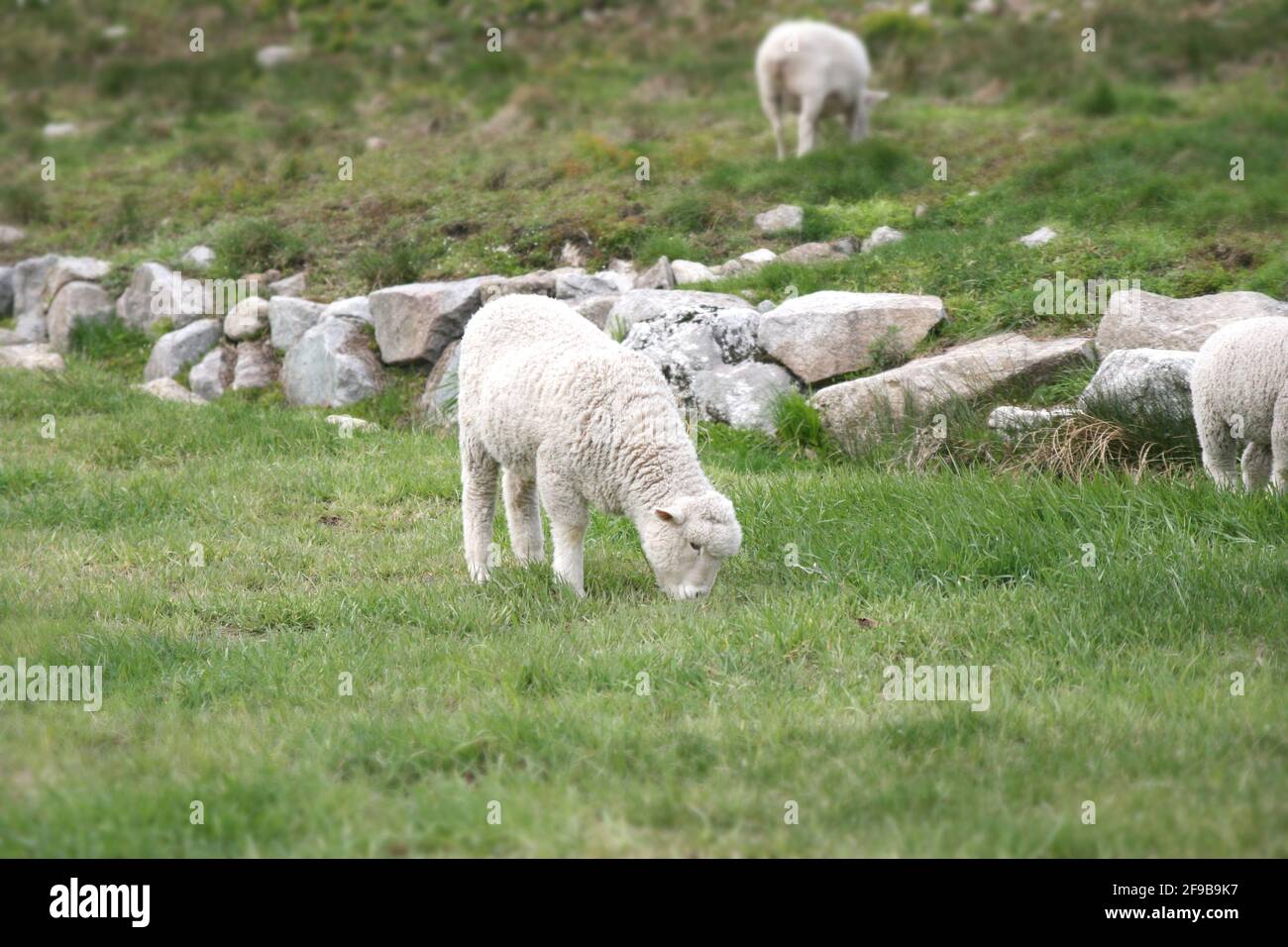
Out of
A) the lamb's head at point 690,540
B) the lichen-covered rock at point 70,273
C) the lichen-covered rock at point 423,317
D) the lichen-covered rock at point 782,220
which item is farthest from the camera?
the lichen-covered rock at point 70,273

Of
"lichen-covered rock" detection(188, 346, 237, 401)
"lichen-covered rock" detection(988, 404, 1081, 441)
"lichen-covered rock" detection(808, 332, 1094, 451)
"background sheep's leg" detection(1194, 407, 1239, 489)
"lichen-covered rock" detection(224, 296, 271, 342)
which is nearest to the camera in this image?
"background sheep's leg" detection(1194, 407, 1239, 489)

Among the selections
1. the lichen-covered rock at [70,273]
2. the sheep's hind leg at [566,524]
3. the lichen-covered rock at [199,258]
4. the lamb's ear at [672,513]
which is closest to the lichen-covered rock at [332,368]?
the lichen-covered rock at [199,258]

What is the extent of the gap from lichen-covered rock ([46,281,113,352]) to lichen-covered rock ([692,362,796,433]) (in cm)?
651

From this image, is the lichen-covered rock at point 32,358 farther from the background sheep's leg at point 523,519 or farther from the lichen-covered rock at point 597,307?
the background sheep's leg at point 523,519

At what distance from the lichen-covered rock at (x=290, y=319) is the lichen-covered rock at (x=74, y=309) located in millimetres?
2269

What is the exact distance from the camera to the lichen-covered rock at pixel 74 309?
39.1ft

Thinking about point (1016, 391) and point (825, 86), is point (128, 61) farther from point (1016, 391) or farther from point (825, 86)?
point (1016, 391)

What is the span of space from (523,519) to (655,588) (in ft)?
2.94

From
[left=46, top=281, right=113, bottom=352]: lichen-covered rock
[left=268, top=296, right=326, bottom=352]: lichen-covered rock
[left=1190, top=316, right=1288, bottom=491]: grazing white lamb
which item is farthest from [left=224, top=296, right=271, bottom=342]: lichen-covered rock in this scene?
[left=1190, top=316, right=1288, bottom=491]: grazing white lamb

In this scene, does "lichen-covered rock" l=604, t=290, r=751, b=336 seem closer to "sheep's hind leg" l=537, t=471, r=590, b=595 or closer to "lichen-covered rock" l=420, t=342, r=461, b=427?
"lichen-covered rock" l=420, t=342, r=461, b=427

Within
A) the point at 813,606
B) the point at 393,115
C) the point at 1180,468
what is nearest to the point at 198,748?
the point at 813,606

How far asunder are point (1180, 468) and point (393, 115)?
12.4 m

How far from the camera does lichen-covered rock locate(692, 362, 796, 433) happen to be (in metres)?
8.55

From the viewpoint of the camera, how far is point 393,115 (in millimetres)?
16531
